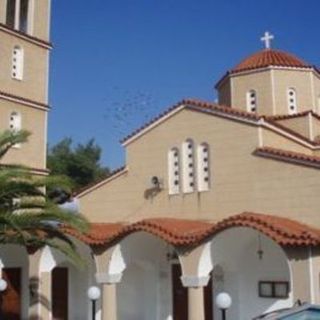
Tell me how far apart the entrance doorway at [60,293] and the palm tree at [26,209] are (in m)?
4.79

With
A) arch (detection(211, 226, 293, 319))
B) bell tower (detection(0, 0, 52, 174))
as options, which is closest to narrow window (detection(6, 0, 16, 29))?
bell tower (detection(0, 0, 52, 174))

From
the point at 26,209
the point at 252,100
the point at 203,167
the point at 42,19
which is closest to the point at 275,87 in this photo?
the point at 252,100

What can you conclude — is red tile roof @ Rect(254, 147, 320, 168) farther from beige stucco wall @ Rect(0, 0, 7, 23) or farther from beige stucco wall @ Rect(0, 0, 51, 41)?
beige stucco wall @ Rect(0, 0, 51, 41)

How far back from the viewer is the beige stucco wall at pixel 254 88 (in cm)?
2178

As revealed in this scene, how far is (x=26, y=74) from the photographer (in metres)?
22.4

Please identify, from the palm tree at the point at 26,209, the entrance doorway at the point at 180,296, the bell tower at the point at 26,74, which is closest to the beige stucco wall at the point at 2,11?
the bell tower at the point at 26,74

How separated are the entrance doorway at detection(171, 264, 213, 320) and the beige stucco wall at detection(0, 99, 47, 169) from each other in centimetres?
701

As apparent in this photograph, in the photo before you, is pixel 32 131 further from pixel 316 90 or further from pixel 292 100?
pixel 316 90

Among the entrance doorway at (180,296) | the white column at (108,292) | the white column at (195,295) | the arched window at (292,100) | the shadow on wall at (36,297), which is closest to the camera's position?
the white column at (195,295)

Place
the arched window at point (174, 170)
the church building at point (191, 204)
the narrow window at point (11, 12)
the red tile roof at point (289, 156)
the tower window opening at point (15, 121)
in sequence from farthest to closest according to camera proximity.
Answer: the narrow window at point (11, 12) < the tower window opening at point (15, 121) < the arched window at point (174, 170) < the red tile roof at point (289, 156) < the church building at point (191, 204)

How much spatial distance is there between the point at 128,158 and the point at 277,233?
716cm

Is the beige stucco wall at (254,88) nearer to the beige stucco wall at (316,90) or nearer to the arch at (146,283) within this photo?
the beige stucco wall at (316,90)

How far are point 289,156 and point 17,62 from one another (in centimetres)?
1127

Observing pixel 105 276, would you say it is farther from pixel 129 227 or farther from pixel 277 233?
pixel 277 233
